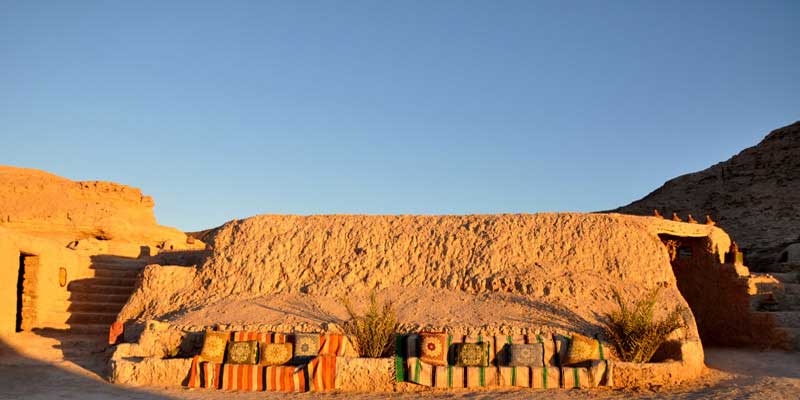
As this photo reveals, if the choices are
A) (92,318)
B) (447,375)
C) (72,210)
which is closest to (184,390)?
(447,375)

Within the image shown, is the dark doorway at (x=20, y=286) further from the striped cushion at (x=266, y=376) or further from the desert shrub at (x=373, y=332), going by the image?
the desert shrub at (x=373, y=332)

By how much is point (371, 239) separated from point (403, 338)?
8.48ft

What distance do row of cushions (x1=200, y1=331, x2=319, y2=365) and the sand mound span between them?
694mm

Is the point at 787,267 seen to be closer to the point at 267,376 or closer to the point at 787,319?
the point at 787,319

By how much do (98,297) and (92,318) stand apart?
25.6 inches

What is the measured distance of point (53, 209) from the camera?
53.2 ft

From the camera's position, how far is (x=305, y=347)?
820 cm

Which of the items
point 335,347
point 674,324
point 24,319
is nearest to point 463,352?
point 335,347

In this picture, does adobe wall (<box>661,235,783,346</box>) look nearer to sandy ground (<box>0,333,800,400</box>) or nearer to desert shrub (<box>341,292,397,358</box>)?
sandy ground (<box>0,333,800,400</box>)

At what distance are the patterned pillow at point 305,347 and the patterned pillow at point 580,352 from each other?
312 centimetres

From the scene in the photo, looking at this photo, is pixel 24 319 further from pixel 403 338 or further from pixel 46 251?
pixel 403 338

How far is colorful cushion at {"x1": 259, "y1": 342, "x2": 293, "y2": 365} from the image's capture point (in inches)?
320

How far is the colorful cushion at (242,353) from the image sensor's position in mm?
8148

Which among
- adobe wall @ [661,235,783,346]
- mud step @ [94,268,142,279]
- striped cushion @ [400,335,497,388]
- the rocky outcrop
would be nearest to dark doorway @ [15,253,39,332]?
mud step @ [94,268,142,279]
